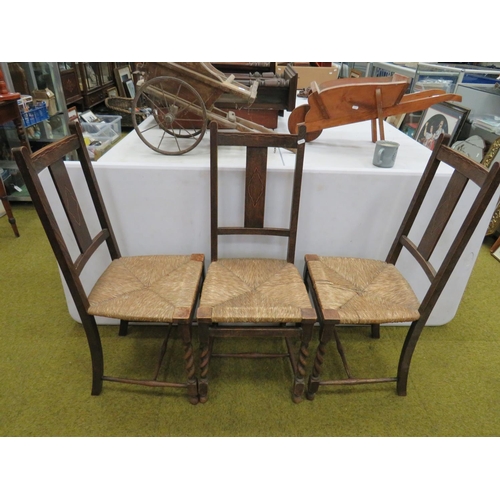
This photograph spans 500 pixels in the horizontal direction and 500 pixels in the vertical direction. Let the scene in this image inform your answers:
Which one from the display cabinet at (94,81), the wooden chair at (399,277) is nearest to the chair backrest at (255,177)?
the wooden chair at (399,277)

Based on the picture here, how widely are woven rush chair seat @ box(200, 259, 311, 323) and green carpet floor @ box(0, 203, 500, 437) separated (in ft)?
1.55

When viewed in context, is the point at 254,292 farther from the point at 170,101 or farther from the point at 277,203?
the point at 170,101

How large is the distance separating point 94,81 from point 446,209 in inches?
184

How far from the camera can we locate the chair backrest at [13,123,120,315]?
3.74 ft

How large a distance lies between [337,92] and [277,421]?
1.52 metres

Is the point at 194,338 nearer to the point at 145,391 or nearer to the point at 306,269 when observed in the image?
the point at 145,391

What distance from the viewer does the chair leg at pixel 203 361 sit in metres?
1.35

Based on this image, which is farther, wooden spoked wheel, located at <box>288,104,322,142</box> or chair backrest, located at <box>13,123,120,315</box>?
wooden spoked wheel, located at <box>288,104,322,142</box>

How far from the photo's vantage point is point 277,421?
1.47 metres

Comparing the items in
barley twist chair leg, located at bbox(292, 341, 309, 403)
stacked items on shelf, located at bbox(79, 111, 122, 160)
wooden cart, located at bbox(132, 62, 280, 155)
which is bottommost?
barley twist chair leg, located at bbox(292, 341, 309, 403)


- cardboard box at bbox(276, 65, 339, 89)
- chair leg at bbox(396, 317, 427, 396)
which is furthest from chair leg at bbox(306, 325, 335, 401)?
cardboard box at bbox(276, 65, 339, 89)

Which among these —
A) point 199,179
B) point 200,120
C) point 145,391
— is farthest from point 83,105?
point 145,391

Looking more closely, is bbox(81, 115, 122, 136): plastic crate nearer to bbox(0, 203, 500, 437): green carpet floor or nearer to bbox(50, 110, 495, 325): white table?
bbox(50, 110, 495, 325): white table

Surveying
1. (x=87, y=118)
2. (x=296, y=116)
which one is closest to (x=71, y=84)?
(x=87, y=118)
